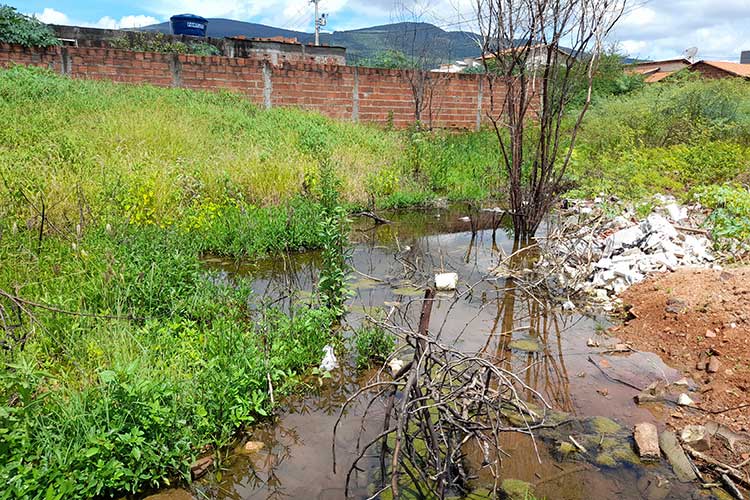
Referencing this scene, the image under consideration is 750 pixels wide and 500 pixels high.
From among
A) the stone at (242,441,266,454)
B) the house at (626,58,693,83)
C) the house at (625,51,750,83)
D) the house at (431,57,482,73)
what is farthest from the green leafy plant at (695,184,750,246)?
the house at (626,58,693,83)

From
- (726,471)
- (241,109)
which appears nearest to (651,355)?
(726,471)

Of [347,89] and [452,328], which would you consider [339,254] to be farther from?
[347,89]

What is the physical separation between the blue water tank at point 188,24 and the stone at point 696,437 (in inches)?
944

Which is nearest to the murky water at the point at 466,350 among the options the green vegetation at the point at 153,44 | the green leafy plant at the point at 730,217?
the green leafy plant at the point at 730,217

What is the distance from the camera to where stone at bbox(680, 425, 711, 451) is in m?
2.84

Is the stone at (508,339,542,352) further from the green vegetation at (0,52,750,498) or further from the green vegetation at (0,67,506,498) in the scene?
the green vegetation at (0,67,506,498)

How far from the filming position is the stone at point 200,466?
2627 millimetres

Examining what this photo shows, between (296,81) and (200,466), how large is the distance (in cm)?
1080

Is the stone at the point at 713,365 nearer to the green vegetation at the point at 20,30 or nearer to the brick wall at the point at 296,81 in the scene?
the brick wall at the point at 296,81

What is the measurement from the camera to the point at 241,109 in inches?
420

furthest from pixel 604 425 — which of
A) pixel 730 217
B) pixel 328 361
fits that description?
pixel 730 217

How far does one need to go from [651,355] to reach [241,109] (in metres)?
8.99

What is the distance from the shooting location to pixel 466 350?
4.03m

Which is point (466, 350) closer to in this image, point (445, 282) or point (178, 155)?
point (445, 282)
